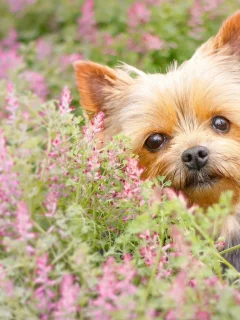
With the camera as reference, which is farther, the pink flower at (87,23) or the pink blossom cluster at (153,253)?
the pink flower at (87,23)

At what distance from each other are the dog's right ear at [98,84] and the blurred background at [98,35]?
811 mm

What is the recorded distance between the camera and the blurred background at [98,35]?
482 centimetres

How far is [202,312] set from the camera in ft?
5.65

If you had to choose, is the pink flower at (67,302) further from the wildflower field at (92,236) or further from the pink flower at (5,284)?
the pink flower at (5,284)

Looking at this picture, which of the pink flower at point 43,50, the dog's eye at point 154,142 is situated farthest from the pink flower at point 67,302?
the pink flower at point 43,50

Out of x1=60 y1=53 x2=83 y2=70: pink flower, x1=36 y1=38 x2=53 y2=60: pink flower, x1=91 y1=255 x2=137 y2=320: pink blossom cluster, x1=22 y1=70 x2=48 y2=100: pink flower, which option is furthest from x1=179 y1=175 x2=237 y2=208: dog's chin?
x1=36 y1=38 x2=53 y2=60: pink flower

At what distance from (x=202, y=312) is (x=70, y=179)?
27.7 inches

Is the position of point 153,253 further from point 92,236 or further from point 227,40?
point 227,40

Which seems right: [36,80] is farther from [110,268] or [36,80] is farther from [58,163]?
[110,268]

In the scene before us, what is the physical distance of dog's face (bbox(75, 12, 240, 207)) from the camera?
3154 mm

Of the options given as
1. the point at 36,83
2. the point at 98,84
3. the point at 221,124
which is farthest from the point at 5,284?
the point at 36,83

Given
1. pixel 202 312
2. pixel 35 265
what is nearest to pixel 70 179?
pixel 35 265

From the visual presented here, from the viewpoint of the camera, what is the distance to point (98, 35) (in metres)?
5.58

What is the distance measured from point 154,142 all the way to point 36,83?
5.62ft
